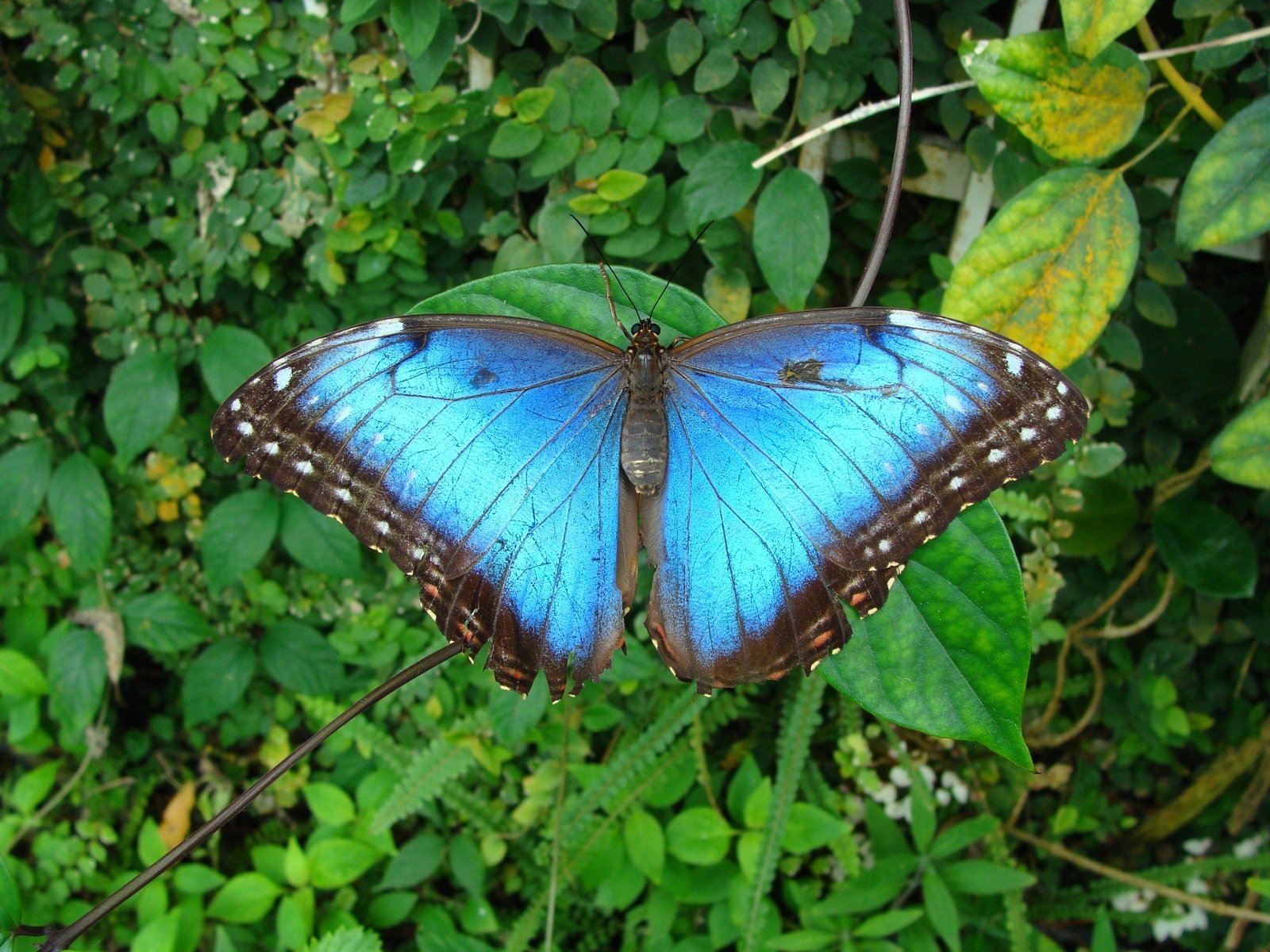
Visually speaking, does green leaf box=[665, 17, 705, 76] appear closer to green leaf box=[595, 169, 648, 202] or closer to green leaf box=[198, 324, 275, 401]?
green leaf box=[595, 169, 648, 202]

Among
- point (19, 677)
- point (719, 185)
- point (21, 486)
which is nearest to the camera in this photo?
point (719, 185)

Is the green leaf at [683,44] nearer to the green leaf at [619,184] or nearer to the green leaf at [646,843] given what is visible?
the green leaf at [619,184]

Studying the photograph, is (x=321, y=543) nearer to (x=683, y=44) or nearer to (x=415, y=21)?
(x=415, y=21)

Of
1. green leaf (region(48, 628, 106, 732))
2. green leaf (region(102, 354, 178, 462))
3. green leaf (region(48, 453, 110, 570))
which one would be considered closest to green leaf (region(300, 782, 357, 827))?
green leaf (region(48, 628, 106, 732))

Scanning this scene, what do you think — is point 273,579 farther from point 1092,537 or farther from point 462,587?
point 1092,537

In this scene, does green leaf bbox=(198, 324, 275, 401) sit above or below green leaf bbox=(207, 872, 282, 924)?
above

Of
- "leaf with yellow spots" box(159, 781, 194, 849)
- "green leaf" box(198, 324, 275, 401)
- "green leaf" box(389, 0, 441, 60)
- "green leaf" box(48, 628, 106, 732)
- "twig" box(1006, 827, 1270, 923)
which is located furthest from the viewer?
"leaf with yellow spots" box(159, 781, 194, 849)

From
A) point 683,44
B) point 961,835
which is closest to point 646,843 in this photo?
point 961,835
